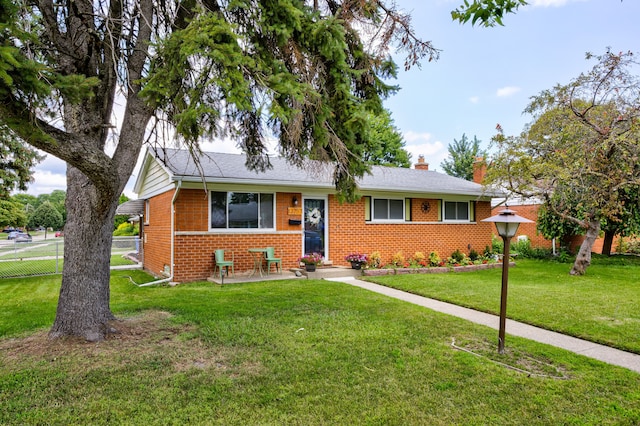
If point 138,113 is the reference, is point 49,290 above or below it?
below

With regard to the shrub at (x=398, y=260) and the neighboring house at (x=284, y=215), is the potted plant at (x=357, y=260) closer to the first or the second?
the neighboring house at (x=284, y=215)

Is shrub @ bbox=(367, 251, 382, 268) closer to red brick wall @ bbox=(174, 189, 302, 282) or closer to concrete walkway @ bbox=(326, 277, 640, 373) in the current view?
red brick wall @ bbox=(174, 189, 302, 282)

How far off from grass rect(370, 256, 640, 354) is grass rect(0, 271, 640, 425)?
50.2 inches

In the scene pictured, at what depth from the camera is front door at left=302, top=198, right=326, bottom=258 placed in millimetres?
11273

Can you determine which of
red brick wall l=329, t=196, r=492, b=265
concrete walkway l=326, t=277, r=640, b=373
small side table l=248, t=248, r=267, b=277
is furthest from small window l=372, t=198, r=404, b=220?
concrete walkway l=326, t=277, r=640, b=373

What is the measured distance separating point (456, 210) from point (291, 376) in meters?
11.5

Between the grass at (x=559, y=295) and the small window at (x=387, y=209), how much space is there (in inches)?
96.9

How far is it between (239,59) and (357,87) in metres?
2.88

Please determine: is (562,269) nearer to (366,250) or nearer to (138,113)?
(366,250)

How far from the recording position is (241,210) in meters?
10.3

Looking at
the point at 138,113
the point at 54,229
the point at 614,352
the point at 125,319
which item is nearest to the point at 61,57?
the point at 138,113

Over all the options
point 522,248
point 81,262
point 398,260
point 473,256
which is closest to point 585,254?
point 473,256

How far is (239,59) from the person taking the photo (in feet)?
12.1

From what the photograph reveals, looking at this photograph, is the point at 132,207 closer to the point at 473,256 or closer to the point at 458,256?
the point at 458,256
